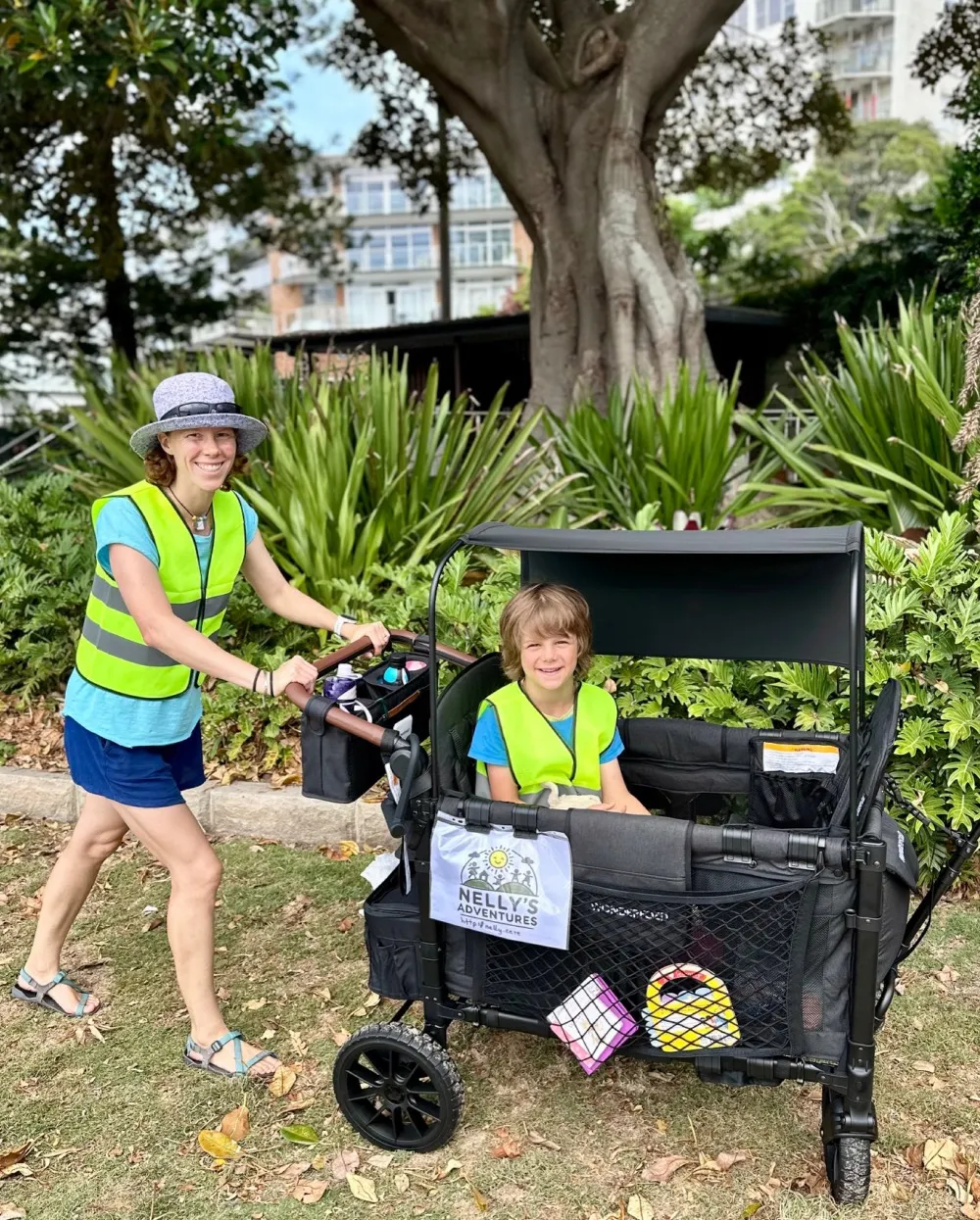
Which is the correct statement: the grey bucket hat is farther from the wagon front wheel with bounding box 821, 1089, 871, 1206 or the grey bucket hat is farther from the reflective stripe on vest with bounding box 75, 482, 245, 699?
the wagon front wheel with bounding box 821, 1089, 871, 1206

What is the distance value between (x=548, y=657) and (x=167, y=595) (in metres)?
0.98

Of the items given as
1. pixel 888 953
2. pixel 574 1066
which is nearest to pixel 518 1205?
pixel 574 1066

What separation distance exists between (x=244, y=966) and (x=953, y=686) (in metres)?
2.54

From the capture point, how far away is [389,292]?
228 ft

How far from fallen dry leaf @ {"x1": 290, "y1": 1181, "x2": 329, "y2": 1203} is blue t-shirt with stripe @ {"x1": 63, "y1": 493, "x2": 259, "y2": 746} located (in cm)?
113

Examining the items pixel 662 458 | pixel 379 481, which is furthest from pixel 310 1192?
pixel 662 458

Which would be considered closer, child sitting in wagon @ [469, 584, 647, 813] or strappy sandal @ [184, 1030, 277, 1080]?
child sitting in wagon @ [469, 584, 647, 813]

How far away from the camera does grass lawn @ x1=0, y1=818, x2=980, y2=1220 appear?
2383 millimetres

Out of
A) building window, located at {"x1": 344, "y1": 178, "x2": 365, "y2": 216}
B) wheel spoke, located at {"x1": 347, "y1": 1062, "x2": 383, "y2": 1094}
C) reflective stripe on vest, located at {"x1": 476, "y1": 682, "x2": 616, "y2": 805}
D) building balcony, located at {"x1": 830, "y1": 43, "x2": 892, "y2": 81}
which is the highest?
building balcony, located at {"x1": 830, "y1": 43, "x2": 892, "y2": 81}

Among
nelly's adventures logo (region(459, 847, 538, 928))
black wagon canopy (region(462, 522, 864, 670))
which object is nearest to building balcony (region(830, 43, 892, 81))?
black wagon canopy (region(462, 522, 864, 670))

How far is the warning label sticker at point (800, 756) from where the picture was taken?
9.24 feet

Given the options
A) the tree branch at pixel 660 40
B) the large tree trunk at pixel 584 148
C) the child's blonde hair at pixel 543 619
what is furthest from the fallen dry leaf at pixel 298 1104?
the tree branch at pixel 660 40

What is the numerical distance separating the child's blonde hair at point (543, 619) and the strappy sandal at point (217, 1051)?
49.2 inches

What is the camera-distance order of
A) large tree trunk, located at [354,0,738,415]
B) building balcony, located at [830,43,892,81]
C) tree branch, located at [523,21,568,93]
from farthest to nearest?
building balcony, located at [830,43,892,81] < tree branch, located at [523,21,568,93] < large tree trunk, located at [354,0,738,415]
